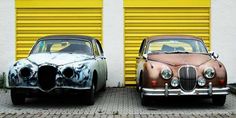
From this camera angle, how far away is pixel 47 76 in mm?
9820

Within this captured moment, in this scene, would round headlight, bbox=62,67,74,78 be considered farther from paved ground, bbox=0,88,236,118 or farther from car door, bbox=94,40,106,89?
car door, bbox=94,40,106,89

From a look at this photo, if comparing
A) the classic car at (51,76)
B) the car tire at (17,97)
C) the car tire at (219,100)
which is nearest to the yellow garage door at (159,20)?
the classic car at (51,76)

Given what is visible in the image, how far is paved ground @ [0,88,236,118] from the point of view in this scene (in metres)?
9.15

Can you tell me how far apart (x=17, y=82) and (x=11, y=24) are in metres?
5.40

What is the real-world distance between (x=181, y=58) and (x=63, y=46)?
3050 mm

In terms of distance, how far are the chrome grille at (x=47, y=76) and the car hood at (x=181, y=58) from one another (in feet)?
7.38

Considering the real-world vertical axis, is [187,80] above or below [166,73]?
below

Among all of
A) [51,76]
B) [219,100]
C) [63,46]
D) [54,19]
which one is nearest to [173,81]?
[219,100]

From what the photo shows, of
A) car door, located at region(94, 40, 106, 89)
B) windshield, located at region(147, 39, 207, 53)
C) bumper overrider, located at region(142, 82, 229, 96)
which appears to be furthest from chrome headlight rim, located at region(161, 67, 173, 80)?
car door, located at region(94, 40, 106, 89)

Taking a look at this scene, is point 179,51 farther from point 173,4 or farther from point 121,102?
point 173,4

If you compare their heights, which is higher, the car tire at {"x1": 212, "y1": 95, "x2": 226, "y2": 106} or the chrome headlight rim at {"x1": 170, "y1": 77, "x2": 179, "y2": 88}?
the chrome headlight rim at {"x1": 170, "y1": 77, "x2": 179, "y2": 88}

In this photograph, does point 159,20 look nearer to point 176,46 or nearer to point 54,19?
point 54,19

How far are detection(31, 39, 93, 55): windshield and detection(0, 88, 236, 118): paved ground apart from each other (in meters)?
1.21

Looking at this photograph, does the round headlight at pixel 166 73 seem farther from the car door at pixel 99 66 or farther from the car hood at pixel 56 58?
the car door at pixel 99 66
